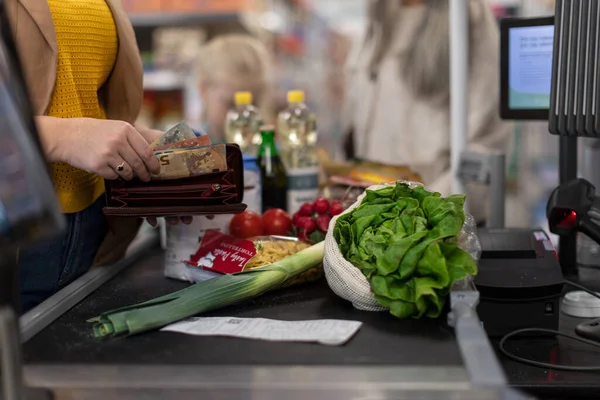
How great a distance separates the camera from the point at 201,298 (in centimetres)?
122

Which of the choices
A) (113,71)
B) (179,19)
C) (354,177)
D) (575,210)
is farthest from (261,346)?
(179,19)

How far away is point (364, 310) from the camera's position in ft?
4.14

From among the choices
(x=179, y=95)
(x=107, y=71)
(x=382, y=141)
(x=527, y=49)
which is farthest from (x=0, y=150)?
(x=179, y=95)

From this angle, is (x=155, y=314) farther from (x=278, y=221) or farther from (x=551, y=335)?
(x=551, y=335)

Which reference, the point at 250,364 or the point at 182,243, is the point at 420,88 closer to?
the point at 182,243

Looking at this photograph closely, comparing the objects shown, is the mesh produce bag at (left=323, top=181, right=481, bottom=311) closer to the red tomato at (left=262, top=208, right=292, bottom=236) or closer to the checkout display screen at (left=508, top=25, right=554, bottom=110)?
the red tomato at (left=262, top=208, right=292, bottom=236)

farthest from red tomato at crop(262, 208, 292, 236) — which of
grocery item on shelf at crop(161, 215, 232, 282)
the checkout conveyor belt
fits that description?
the checkout conveyor belt

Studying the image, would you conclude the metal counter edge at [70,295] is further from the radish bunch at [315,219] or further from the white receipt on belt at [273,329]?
the radish bunch at [315,219]

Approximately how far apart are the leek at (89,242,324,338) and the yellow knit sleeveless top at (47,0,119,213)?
348mm

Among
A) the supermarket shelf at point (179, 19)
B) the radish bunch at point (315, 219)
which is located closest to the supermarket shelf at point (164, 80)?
the supermarket shelf at point (179, 19)

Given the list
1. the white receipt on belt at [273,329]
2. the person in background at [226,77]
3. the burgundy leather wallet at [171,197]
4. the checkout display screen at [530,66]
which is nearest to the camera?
the white receipt on belt at [273,329]

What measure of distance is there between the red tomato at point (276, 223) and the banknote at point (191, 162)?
357 millimetres

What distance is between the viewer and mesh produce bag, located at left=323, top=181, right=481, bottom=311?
4.06ft

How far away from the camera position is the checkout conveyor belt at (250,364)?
923 mm
